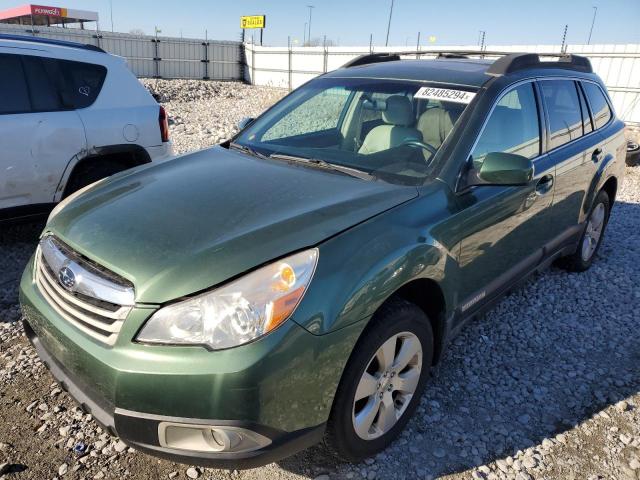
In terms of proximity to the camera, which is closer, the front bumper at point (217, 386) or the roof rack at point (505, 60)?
the front bumper at point (217, 386)

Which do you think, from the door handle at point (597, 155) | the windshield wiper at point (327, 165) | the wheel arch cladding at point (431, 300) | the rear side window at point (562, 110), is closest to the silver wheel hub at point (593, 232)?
the door handle at point (597, 155)

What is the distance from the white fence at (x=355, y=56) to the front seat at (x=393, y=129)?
4.01 feet

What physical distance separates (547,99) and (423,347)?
209 centimetres

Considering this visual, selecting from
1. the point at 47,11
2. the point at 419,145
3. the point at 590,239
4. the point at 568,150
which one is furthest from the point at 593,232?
the point at 47,11

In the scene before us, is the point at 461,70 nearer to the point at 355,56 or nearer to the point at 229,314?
the point at 229,314

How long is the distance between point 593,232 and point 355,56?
10689 millimetres

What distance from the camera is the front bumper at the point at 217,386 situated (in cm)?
171

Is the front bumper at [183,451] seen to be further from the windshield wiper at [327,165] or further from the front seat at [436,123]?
the front seat at [436,123]

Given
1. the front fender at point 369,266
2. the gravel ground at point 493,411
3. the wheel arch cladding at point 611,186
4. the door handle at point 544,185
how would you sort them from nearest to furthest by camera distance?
the front fender at point 369,266, the gravel ground at point 493,411, the door handle at point 544,185, the wheel arch cladding at point 611,186

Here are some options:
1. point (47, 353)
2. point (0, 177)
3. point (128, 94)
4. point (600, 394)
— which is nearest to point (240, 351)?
point (47, 353)

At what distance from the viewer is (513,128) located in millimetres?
3113

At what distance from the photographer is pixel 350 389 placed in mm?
2020

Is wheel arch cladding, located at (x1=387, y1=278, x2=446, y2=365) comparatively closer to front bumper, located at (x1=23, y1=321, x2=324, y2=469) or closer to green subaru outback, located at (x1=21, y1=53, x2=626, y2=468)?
green subaru outback, located at (x1=21, y1=53, x2=626, y2=468)

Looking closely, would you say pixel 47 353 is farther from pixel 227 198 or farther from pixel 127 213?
pixel 227 198
